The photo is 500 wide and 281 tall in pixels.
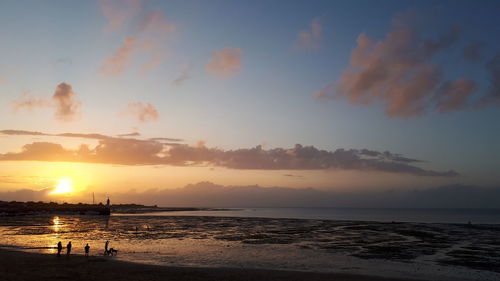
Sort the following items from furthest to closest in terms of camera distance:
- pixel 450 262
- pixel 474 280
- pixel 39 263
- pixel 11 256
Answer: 1. pixel 450 262
2. pixel 11 256
3. pixel 39 263
4. pixel 474 280

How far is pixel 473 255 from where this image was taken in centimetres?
4472

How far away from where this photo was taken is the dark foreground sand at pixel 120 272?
2828 centimetres

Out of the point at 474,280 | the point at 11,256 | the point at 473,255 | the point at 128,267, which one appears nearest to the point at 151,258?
the point at 128,267

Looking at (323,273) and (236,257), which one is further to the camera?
(236,257)

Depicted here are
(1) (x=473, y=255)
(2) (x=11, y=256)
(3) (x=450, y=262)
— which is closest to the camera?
(2) (x=11, y=256)

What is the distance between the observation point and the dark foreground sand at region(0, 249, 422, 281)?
92.8 feet

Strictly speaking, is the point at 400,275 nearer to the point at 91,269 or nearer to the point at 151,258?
the point at 151,258

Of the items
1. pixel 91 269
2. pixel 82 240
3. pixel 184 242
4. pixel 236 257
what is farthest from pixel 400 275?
pixel 82 240

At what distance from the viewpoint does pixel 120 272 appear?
3016 centimetres

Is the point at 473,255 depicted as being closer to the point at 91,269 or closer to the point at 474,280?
the point at 474,280

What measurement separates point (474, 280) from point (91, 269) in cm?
3288

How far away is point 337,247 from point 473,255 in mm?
16592

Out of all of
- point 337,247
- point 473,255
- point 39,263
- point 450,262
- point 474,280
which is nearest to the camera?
point 474,280

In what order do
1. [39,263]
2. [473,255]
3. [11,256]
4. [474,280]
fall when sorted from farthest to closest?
[473,255] < [11,256] < [39,263] < [474,280]
